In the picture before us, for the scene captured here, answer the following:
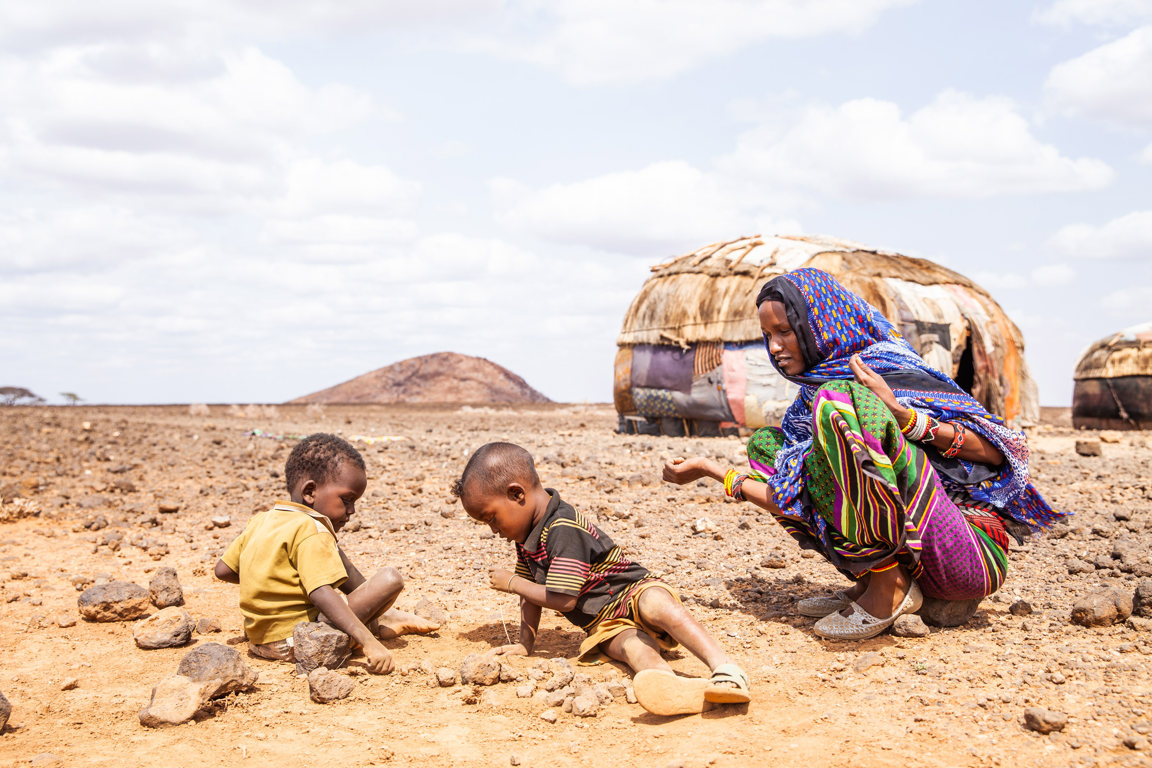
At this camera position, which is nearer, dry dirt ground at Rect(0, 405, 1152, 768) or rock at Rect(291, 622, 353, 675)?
dry dirt ground at Rect(0, 405, 1152, 768)

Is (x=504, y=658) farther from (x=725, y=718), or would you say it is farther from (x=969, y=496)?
(x=969, y=496)

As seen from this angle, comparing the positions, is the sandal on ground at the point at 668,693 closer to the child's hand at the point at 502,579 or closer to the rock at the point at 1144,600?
the child's hand at the point at 502,579

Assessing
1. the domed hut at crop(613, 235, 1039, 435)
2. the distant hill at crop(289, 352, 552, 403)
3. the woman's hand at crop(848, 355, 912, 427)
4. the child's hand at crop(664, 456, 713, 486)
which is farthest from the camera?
the distant hill at crop(289, 352, 552, 403)

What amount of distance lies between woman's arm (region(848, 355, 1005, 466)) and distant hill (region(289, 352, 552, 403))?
24.1 metres

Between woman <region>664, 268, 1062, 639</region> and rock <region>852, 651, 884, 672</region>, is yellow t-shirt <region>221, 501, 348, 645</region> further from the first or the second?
rock <region>852, 651, 884, 672</region>

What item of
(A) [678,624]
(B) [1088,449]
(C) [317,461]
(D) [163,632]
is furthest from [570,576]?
(B) [1088,449]

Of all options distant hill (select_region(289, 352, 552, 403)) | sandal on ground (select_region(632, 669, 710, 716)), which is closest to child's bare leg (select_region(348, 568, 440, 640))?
sandal on ground (select_region(632, 669, 710, 716))

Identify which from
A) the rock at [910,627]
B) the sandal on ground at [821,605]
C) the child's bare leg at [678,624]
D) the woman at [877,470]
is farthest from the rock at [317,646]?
the rock at [910,627]

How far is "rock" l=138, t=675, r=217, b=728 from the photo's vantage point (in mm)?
2650

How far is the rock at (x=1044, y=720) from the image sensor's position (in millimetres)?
2320

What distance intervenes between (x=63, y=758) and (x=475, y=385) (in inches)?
1013

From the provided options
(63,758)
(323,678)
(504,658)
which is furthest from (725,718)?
(63,758)

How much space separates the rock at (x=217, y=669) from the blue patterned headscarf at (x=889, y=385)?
2.01 m

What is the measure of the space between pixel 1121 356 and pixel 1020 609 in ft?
41.2
